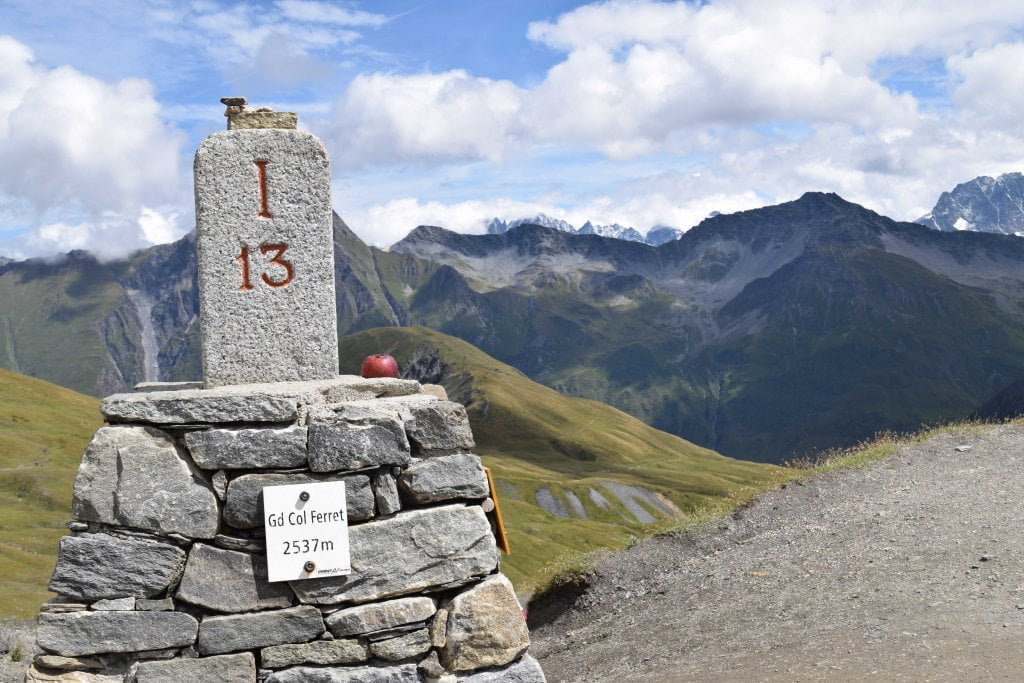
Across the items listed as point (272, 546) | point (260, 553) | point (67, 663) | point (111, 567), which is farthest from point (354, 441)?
point (67, 663)

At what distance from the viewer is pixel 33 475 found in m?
70.8

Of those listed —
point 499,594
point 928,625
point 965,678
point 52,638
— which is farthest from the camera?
point 928,625

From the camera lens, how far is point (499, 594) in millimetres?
9406

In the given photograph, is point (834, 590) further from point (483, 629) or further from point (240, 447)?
point (240, 447)

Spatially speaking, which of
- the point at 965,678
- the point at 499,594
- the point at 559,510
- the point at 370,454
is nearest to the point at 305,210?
the point at 370,454

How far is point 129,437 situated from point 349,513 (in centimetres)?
229

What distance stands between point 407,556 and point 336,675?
134cm

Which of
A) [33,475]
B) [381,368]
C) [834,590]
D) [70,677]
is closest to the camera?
[70,677]

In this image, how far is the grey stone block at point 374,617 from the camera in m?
8.95

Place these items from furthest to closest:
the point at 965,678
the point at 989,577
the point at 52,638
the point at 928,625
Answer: the point at 989,577 → the point at 928,625 → the point at 965,678 → the point at 52,638

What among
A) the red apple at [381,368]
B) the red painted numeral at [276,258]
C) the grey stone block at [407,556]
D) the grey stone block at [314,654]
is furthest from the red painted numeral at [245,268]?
the grey stone block at [314,654]

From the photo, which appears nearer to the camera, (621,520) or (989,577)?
(989,577)

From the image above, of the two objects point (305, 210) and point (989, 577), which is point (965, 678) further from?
point (305, 210)

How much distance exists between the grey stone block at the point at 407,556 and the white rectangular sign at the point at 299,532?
0.19 m
